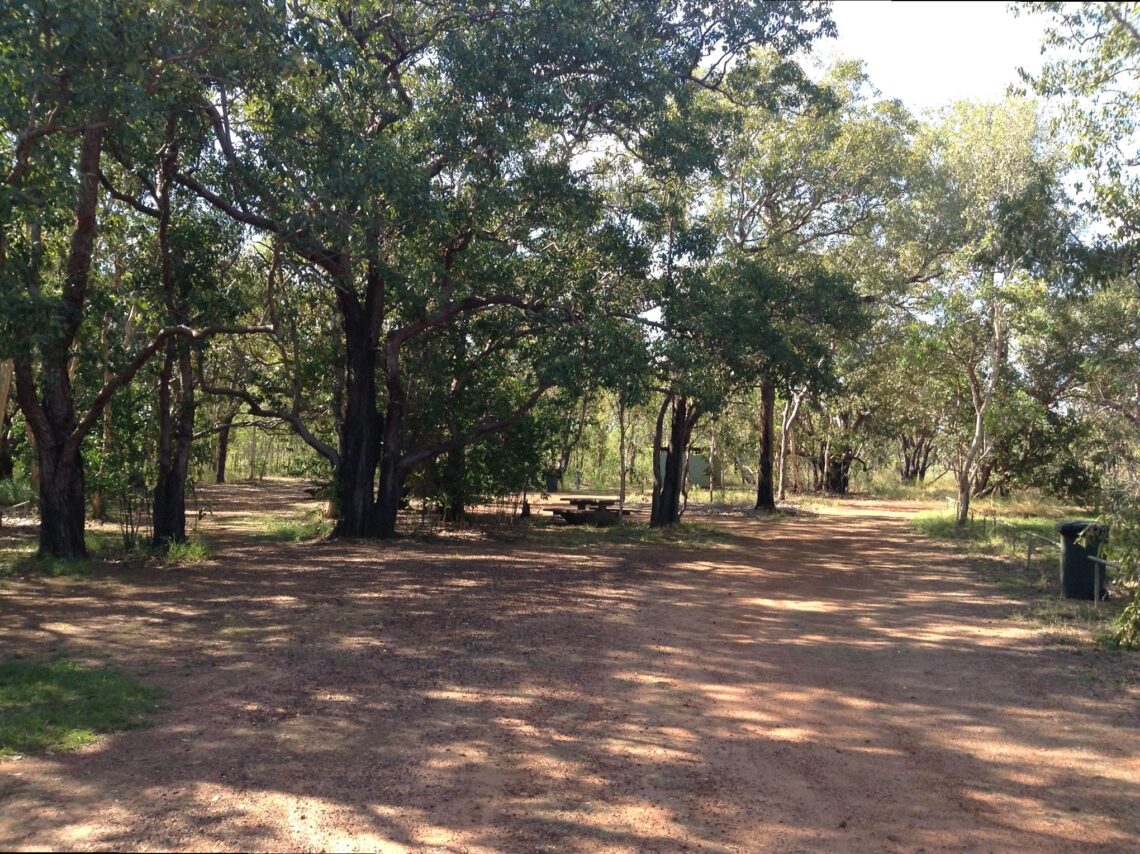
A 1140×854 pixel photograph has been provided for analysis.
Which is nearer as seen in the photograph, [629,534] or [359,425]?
[359,425]

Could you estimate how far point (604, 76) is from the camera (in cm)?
1421

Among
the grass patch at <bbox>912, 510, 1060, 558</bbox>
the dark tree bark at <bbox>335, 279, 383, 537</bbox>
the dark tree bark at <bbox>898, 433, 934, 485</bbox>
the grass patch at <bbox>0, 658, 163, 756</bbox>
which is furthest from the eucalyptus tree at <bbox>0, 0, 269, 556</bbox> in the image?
the dark tree bark at <bbox>898, 433, 934, 485</bbox>

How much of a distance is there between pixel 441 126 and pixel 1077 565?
9.99 m

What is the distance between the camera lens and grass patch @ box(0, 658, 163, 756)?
5.99m

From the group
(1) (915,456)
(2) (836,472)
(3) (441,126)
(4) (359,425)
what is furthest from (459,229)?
(1) (915,456)

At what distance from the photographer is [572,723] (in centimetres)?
669

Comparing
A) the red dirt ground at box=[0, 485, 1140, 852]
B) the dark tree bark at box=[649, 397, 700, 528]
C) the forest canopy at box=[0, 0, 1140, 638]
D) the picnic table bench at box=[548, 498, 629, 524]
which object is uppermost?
the forest canopy at box=[0, 0, 1140, 638]

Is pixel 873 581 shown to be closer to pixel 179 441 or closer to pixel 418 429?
pixel 418 429

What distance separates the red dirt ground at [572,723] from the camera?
4941 mm

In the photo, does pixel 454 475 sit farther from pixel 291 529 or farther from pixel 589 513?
pixel 589 513

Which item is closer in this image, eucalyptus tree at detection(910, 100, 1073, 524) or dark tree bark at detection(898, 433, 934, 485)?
eucalyptus tree at detection(910, 100, 1073, 524)

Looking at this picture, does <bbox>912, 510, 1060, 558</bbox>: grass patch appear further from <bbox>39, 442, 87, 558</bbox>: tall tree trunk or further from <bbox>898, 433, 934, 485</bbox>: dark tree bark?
<bbox>898, 433, 934, 485</bbox>: dark tree bark

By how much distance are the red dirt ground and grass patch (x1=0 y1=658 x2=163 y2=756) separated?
0.21 meters

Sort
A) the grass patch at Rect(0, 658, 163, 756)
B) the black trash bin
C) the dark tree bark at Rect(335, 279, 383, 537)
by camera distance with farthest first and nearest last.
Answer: the dark tree bark at Rect(335, 279, 383, 537), the black trash bin, the grass patch at Rect(0, 658, 163, 756)
